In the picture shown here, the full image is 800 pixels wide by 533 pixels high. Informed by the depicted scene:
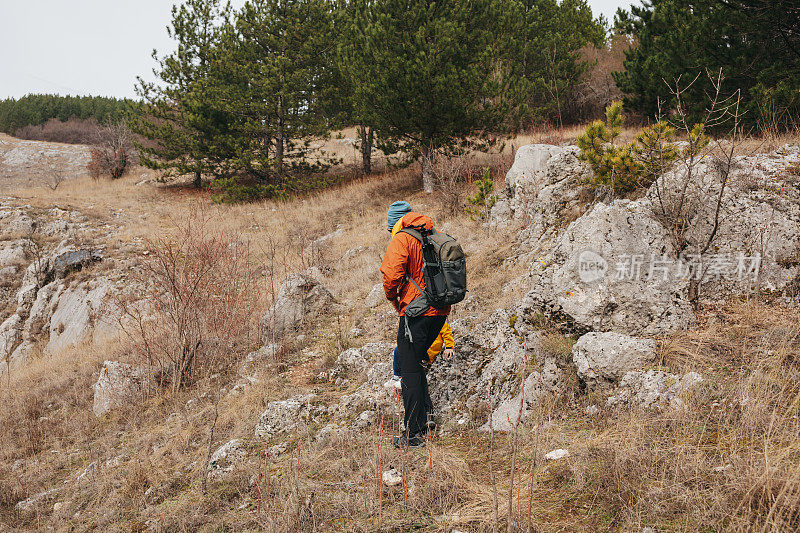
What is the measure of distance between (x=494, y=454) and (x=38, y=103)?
57.2m

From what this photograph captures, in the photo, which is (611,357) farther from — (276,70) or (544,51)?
(276,70)

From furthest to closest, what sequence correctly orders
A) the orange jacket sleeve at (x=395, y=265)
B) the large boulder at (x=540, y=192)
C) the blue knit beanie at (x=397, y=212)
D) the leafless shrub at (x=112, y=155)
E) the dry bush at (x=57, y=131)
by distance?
the dry bush at (x=57, y=131)
the leafless shrub at (x=112, y=155)
the large boulder at (x=540, y=192)
the blue knit beanie at (x=397, y=212)
the orange jacket sleeve at (x=395, y=265)

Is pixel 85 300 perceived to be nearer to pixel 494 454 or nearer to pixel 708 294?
pixel 494 454

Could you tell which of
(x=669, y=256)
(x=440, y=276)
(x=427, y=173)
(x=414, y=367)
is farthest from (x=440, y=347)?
(x=427, y=173)

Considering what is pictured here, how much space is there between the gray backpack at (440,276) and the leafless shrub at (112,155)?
80.1ft

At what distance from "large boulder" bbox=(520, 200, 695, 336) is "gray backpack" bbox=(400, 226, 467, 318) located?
1.18m

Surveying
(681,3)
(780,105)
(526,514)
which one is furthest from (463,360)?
(681,3)

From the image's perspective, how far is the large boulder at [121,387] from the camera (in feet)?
17.2

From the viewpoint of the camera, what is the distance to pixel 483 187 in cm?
802

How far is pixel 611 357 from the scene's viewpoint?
3.08 m

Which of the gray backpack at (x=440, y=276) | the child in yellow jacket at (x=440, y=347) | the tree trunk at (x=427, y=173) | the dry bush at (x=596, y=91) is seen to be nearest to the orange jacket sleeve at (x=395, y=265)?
the gray backpack at (x=440, y=276)

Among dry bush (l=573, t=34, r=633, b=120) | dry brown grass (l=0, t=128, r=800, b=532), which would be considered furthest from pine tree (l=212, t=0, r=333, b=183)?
dry brown grass (l=0, t=128, r=800, b=532)

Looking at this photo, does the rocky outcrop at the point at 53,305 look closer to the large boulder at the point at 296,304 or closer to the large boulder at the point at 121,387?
the large boulder at the point at 121,387

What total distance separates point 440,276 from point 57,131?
49431 millimetres
